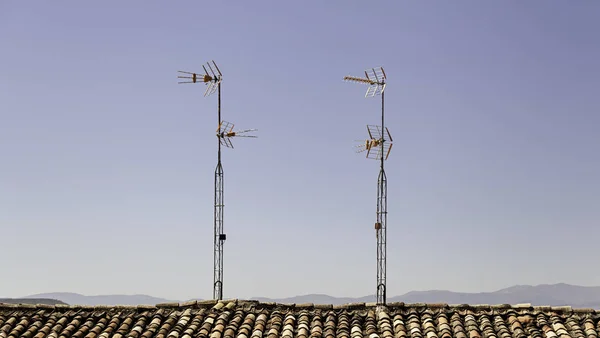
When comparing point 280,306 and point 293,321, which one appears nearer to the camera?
point 293,321

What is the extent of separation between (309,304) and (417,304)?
2383mm

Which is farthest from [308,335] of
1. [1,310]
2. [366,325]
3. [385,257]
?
[1,310]

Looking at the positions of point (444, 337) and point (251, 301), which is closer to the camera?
point (444, 337)

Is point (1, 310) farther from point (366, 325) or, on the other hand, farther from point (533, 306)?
point (533, 306)

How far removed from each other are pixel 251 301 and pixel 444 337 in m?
4.51

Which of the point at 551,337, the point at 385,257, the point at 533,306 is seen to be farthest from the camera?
the point at 385,257

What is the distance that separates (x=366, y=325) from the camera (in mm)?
17156

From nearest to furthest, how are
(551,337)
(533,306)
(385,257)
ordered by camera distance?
(551,337) < (533,306) < (385,257)

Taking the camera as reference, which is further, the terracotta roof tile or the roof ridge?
the roof ridge

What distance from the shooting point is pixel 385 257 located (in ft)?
66.9

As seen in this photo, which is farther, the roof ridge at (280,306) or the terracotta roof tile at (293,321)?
the roof ridge at (280,306)

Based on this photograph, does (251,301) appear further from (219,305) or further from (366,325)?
(366,325)

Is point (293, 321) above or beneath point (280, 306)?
beneath

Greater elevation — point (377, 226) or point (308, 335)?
point (377, 226)
